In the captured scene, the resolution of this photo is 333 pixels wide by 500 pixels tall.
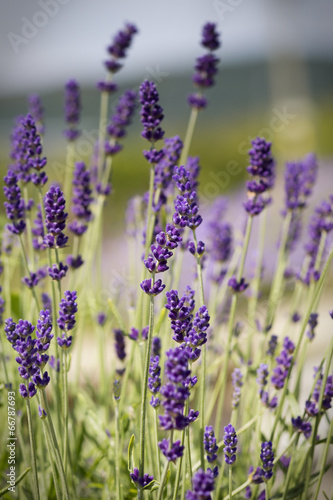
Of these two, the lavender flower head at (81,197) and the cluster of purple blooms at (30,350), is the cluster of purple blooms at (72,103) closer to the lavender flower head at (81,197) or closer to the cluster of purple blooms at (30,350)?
the lavender flower head at (81,197)

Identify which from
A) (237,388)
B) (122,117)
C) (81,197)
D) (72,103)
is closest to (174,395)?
(237,388)

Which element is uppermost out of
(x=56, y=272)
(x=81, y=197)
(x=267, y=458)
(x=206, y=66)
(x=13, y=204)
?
(x=206, y=66)

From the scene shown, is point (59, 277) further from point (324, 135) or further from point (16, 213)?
point (324, 135)

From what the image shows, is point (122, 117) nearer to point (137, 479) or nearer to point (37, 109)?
point (37, 109)

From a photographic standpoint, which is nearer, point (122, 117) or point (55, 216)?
point (55, 216)

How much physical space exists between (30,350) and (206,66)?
1.02 m

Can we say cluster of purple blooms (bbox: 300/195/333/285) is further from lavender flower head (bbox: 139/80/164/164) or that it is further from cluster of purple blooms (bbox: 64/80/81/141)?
cluster of purple blooms (bbox: 64/80/81/141)

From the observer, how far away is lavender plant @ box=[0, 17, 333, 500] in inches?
31.7

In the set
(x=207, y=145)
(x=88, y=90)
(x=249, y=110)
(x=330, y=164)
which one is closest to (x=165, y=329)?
(x=330, y=164)

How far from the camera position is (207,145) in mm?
13867

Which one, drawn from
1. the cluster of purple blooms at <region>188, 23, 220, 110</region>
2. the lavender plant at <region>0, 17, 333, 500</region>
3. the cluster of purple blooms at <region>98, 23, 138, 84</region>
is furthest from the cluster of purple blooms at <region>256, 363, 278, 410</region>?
the cluster of purple blooms at <region>98, 23, 138, 84</region>

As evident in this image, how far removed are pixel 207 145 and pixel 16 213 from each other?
1317 centimetres

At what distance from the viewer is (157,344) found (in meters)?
1.08

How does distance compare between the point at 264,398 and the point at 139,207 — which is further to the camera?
the point at 139,207
